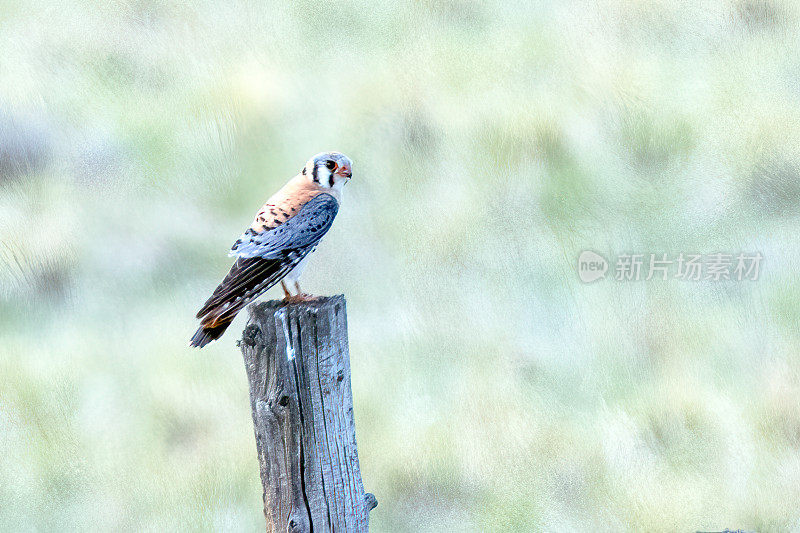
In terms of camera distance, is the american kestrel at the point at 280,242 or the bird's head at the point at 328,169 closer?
the american kestrel at the point at 280,242

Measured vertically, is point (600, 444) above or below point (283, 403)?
above

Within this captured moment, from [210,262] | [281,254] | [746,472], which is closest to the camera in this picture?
[281,254]

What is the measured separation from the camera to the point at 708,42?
32.3ft

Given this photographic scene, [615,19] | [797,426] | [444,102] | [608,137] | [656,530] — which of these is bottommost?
[656,530]

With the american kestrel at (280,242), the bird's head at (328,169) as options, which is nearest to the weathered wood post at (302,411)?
the american kestrel at (280,242)


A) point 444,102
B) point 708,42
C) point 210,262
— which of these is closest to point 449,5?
point 444,102

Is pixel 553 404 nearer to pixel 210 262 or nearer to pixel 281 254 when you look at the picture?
pixel 210 262

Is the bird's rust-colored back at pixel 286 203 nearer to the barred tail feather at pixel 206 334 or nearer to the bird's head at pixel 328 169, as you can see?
the bird's head at pixel 328 169

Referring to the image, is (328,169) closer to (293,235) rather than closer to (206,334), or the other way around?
(293,235)

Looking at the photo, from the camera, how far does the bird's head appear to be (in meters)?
4.04

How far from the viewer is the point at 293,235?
12.3ft

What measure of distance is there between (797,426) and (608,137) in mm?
3514

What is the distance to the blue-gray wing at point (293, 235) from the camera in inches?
144

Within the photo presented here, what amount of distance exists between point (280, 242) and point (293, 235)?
0.08 metres
